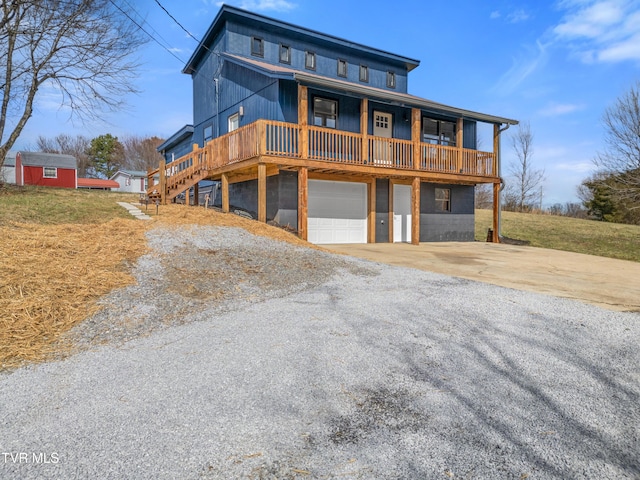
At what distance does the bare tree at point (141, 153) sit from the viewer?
53.0 metres

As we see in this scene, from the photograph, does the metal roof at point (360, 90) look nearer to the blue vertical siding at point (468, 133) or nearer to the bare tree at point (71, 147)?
the blue vertical siding at point (468, 133)

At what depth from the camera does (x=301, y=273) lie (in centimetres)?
651

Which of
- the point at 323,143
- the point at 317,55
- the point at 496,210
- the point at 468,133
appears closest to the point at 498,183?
the point at 496,210

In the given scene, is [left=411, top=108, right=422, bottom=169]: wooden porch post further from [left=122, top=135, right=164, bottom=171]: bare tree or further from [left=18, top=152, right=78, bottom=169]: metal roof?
[left=122, top=135, right=164, bottom=171]: bare tree

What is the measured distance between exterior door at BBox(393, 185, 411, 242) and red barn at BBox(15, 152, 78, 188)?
2950cm

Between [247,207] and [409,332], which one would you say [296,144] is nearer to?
[247,207]

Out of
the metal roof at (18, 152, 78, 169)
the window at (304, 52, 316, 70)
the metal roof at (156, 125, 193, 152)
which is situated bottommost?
the metal roof at (156, 125, 193, 152)

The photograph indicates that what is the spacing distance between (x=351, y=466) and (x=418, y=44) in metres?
22.4

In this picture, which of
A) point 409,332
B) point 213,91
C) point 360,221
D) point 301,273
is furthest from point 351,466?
point 213,91

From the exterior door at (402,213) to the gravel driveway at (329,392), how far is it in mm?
10498

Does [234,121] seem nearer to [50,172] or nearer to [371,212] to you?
[371,212]

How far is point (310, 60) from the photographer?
56.5 ft

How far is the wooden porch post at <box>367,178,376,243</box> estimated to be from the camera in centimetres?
1445

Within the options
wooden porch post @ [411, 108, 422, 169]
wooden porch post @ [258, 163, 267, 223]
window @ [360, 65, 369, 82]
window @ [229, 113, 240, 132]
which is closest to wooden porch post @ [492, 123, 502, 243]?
wooden porch post @ [411, 108, 422, 169]
